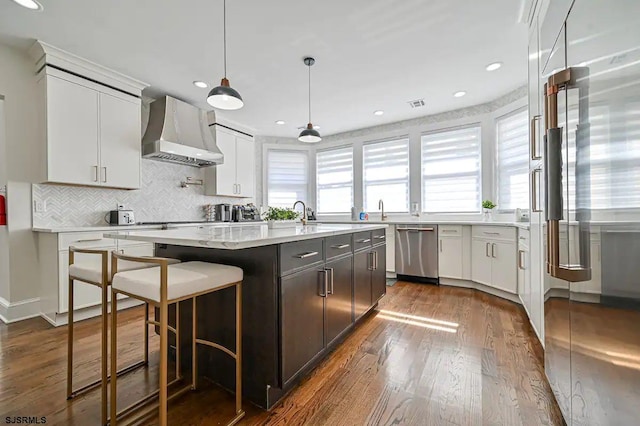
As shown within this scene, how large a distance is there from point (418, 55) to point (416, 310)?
8.93 feet

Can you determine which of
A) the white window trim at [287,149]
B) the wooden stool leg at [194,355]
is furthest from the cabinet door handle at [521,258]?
the white window trim at [287,149]

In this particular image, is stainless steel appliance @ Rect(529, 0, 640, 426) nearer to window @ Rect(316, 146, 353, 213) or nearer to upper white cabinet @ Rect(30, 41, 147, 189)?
upper white cabinet @ Rect(30, 41, 147, 189)

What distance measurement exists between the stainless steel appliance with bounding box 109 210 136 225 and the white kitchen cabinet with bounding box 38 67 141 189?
1.07ft

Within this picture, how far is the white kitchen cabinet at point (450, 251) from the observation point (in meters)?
3.88

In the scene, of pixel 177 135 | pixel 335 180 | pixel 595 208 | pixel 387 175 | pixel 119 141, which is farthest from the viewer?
pixel 335 180

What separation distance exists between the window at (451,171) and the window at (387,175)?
363 millimetres

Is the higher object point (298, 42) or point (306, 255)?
point (298, 42)

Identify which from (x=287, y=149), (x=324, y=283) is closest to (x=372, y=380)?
(x=324, y=283)

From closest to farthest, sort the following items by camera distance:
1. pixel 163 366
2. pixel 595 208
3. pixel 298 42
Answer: pixel 595 208
pixel 163 366
pixel 298 42

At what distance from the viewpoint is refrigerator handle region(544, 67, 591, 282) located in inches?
39.6

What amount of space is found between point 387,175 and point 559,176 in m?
4.04

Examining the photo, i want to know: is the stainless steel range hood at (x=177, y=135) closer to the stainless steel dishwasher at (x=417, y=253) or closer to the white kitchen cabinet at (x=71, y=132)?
the white kitchen cabinet at (x=71, y=132)

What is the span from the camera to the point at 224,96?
6.64ft

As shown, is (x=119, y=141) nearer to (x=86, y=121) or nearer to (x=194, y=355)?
(x=86, y=121)
